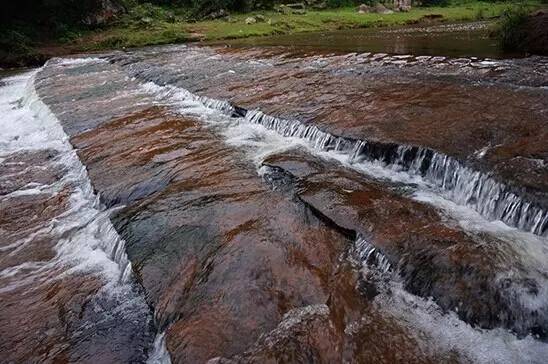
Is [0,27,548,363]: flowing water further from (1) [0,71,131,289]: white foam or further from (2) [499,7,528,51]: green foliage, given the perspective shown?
(2) [499,7,528,51]: green foliage

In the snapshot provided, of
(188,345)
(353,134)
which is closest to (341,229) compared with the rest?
(188,345)

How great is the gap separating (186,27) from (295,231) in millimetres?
29892

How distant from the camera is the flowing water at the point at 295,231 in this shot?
4.24 m

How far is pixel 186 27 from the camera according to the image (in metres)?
32.5

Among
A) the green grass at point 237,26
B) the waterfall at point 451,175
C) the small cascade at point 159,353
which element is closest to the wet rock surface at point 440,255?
the waterfall at point 451,175

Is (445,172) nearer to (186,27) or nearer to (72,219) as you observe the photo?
(72,219)

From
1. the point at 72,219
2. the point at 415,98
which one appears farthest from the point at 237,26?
the point at 72,219

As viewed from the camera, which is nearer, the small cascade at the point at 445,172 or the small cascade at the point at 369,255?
the small cascade at the point at 369,255

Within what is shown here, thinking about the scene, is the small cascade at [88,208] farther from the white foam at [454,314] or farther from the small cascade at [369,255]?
the small cascade at [369,255]

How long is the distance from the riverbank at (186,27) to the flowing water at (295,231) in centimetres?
1937

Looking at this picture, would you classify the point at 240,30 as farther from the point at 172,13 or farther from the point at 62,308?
the point at 62,308

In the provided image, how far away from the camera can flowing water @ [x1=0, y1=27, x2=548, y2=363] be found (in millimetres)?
4242

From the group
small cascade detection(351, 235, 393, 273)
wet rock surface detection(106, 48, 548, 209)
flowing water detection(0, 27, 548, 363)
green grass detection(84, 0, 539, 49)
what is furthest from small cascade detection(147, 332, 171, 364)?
green grass detection(84, 0, 539, 49)

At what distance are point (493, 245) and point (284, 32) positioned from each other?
97.3 feet
